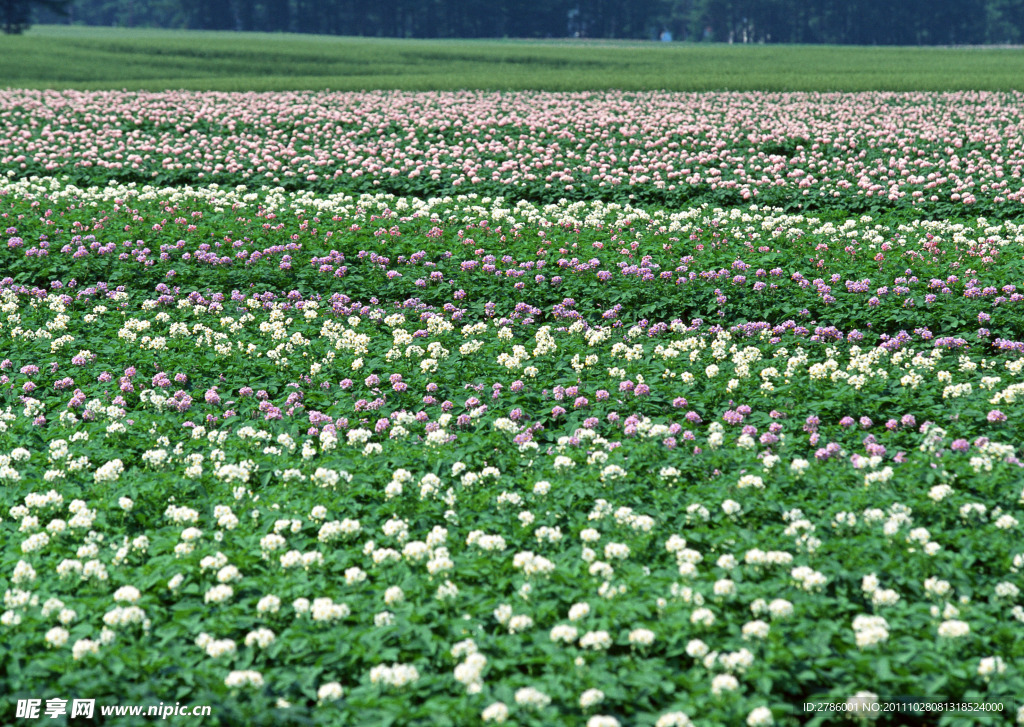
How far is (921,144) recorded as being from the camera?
18422mm

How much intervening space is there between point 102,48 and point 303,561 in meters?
61.3

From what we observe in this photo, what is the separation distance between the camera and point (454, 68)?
5225 centimetres

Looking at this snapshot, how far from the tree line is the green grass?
124 feet

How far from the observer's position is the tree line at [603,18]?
342ft

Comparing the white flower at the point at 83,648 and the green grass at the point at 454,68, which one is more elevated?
the green grass at the point at 454,68

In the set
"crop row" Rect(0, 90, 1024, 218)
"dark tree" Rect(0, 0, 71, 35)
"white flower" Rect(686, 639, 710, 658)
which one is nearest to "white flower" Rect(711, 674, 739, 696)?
"white flower" Rect(686, 639, 710, 658)

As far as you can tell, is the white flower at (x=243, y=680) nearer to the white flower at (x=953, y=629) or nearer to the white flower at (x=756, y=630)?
the white flower at (x=756, y=630)

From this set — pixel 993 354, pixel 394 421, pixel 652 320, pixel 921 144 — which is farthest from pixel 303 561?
pixel 921 144

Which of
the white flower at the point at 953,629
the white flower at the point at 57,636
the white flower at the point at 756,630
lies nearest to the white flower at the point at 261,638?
the white flower at the point at 57,636

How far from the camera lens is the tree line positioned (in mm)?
104125

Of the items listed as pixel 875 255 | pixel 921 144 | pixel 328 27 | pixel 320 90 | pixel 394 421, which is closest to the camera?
pixel 394 421

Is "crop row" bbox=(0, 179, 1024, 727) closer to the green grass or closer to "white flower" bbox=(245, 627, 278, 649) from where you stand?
"white flower" bbox=(245, 627, 278, 649)

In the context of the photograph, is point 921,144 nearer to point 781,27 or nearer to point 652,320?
point 652,320

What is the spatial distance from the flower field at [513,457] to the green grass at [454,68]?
58.6 ft
